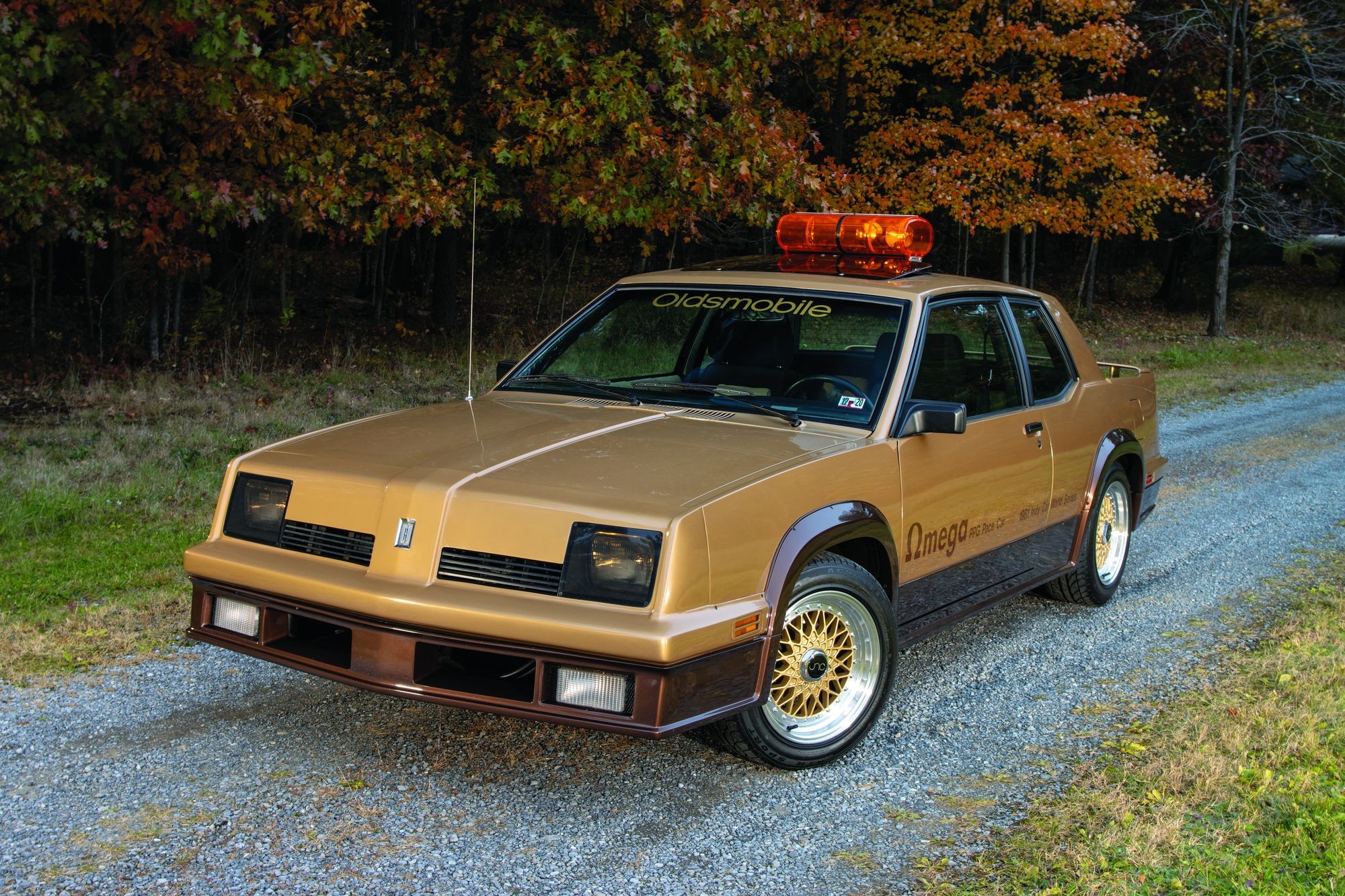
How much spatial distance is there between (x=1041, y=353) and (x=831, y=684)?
2270 millimetres

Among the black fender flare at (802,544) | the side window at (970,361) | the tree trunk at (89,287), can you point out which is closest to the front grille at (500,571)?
the black fender flare at (802,544)

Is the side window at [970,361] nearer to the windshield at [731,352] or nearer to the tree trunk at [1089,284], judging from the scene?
the windshield at [731,352]

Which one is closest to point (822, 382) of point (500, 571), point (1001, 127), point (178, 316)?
point (500, 571)

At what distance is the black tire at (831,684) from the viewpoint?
12.7 ft

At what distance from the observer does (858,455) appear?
417 cm

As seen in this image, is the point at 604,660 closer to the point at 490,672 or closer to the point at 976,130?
the point at 490,672

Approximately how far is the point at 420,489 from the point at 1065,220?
16522mm

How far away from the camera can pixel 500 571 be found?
3.52m

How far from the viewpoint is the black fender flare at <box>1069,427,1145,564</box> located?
5727 millimetres

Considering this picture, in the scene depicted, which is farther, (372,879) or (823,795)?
(823,795)

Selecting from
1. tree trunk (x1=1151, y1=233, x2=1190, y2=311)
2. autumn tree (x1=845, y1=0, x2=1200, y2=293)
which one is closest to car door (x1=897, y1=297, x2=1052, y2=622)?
autumn tree (x1=845, y1=0, x2=1200, y2=293)

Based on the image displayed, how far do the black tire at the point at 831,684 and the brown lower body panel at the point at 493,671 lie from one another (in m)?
0.24

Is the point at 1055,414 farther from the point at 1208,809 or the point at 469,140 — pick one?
the point at 469,140

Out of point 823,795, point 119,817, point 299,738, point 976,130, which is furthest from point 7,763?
point 976,130
